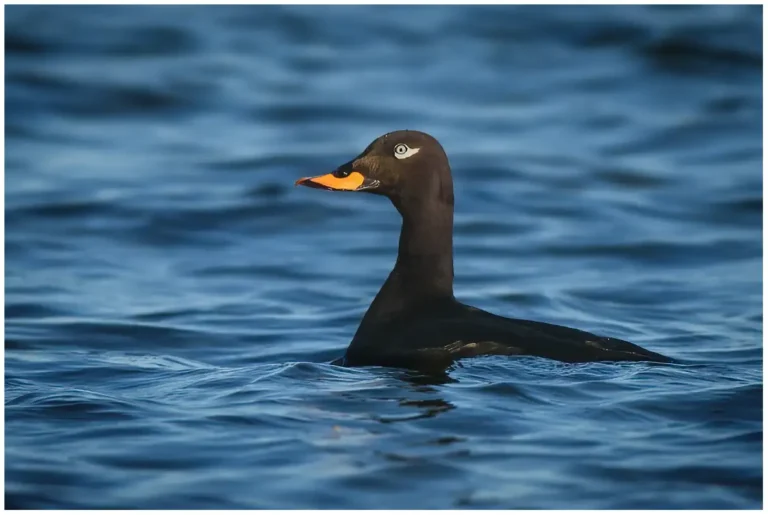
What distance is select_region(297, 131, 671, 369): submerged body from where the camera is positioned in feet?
23.5

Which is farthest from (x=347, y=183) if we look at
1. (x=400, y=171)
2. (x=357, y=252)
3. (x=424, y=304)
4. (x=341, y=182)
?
(x=357, y=252)

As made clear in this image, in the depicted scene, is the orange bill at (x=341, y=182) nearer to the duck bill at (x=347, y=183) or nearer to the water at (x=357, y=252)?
the duck bill at (x=347, y=183)

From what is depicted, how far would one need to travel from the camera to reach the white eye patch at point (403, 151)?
783 cm

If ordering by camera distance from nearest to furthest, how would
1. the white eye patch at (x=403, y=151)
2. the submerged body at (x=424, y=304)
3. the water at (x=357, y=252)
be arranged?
the water at (x=357, y=252) < the submerged body at (x=424, y=304) < the white eye patch at (x=403, y=151)

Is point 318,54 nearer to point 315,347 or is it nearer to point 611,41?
point 611,41

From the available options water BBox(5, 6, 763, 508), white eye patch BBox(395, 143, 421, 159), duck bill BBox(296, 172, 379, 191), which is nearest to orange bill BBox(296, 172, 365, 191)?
duck bill BBox(296, 172, 379, 191)

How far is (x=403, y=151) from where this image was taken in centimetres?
784

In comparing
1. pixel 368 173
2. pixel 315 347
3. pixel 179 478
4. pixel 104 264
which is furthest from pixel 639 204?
pixel 179 478

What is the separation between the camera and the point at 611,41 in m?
21.4

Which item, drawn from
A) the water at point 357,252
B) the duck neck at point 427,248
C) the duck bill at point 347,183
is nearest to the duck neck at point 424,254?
the duck neck at point 427,248

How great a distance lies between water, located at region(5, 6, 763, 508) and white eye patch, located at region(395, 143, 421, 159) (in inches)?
45.6

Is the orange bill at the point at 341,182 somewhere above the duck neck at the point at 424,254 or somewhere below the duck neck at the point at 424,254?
above

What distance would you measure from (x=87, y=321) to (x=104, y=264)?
226 cm

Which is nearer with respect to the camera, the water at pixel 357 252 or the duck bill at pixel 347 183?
the water at pixel 357 252
